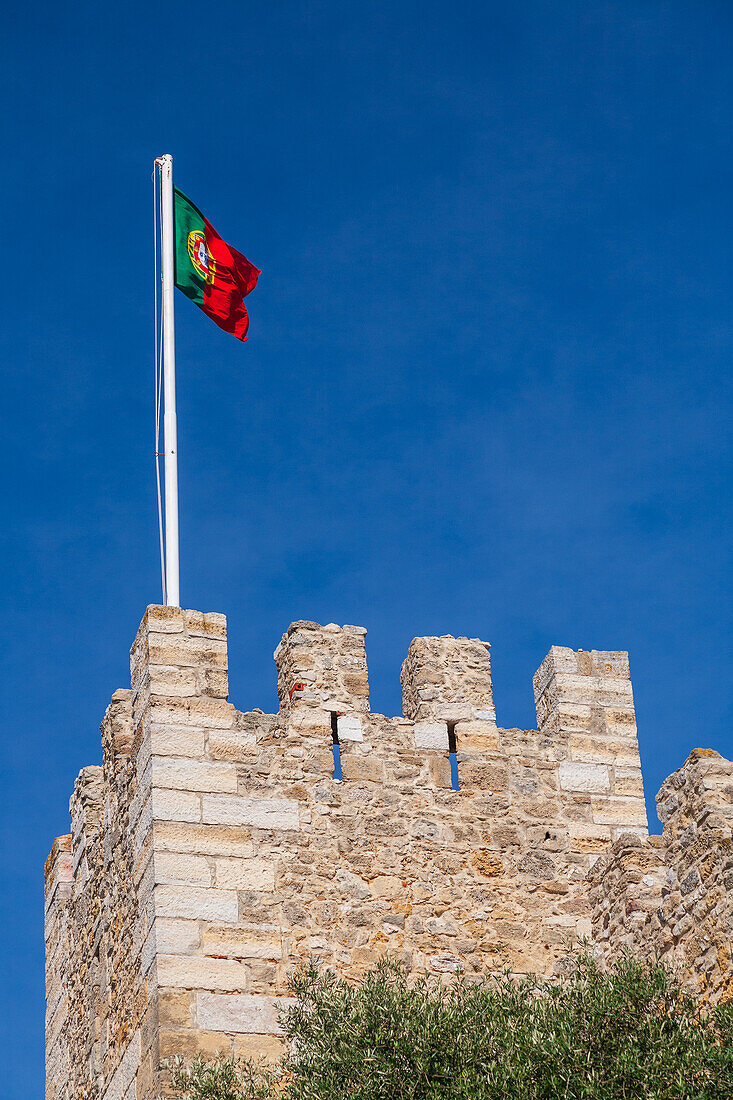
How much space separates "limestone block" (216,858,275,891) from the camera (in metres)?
13.8

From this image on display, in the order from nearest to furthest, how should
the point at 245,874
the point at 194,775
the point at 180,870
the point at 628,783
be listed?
the point at 180,870
the point at 245,874
the point at 194,775
the point at 628,783

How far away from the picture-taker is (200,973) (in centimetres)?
1334

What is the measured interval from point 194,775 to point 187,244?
595 centimetres

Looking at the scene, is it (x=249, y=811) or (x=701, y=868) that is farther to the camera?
(x=249, y=811)

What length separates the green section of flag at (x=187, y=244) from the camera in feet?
57.4

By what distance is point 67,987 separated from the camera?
1725 centimetres

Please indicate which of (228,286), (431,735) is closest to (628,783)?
(431,735)

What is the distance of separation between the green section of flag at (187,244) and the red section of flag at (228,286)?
0.33 ft

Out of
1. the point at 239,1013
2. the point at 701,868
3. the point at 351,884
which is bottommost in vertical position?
the point at 239,1013

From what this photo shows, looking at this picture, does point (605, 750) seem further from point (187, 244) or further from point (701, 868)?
point (187, 244)

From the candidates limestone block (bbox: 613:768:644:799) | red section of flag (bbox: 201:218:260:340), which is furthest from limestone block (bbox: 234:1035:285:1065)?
red section of flag (bbox: 201:218:260:340)

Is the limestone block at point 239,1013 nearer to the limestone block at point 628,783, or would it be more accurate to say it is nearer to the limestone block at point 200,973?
the limestone block at point 200,973

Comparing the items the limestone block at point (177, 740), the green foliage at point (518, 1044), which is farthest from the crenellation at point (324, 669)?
the green foliage at point (518, 1044)

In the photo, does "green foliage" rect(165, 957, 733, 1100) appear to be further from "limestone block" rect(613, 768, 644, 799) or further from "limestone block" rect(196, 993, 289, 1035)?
"limestone block" rect(613, 768, 644, 799)
